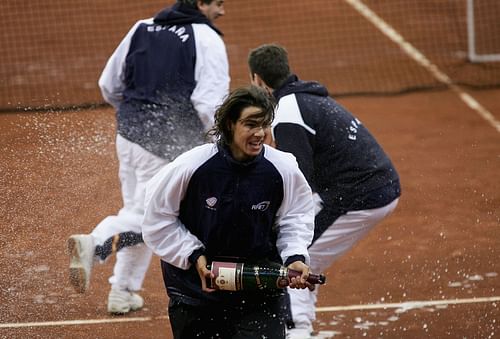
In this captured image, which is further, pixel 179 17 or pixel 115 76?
pixel 115 76

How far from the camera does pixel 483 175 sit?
410 inches

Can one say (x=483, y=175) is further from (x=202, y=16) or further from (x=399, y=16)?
(x=399, y=16)

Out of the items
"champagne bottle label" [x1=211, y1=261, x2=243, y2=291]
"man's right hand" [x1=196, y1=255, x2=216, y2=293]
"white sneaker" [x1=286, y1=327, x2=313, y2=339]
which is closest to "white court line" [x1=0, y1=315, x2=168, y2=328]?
"white sneaker" [x1=286, y1=327, x2=313, y2=339]

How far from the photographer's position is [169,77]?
24.6 ft

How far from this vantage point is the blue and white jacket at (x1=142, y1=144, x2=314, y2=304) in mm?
4836

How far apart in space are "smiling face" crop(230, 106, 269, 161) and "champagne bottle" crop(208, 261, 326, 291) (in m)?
0.54

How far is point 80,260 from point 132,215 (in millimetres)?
574

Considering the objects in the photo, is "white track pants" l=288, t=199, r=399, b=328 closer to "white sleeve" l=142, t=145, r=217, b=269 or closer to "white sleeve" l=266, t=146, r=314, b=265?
"white sleeve" l=266, t=146, r=314, b=265

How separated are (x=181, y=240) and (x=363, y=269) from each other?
360 cm

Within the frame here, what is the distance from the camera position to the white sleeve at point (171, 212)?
4820 mm

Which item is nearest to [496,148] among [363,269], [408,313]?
[363,269]

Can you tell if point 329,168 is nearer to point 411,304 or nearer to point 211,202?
point 411,304

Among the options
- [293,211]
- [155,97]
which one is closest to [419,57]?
[155,97]

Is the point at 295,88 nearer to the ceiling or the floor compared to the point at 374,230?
nearer to the ceiling
